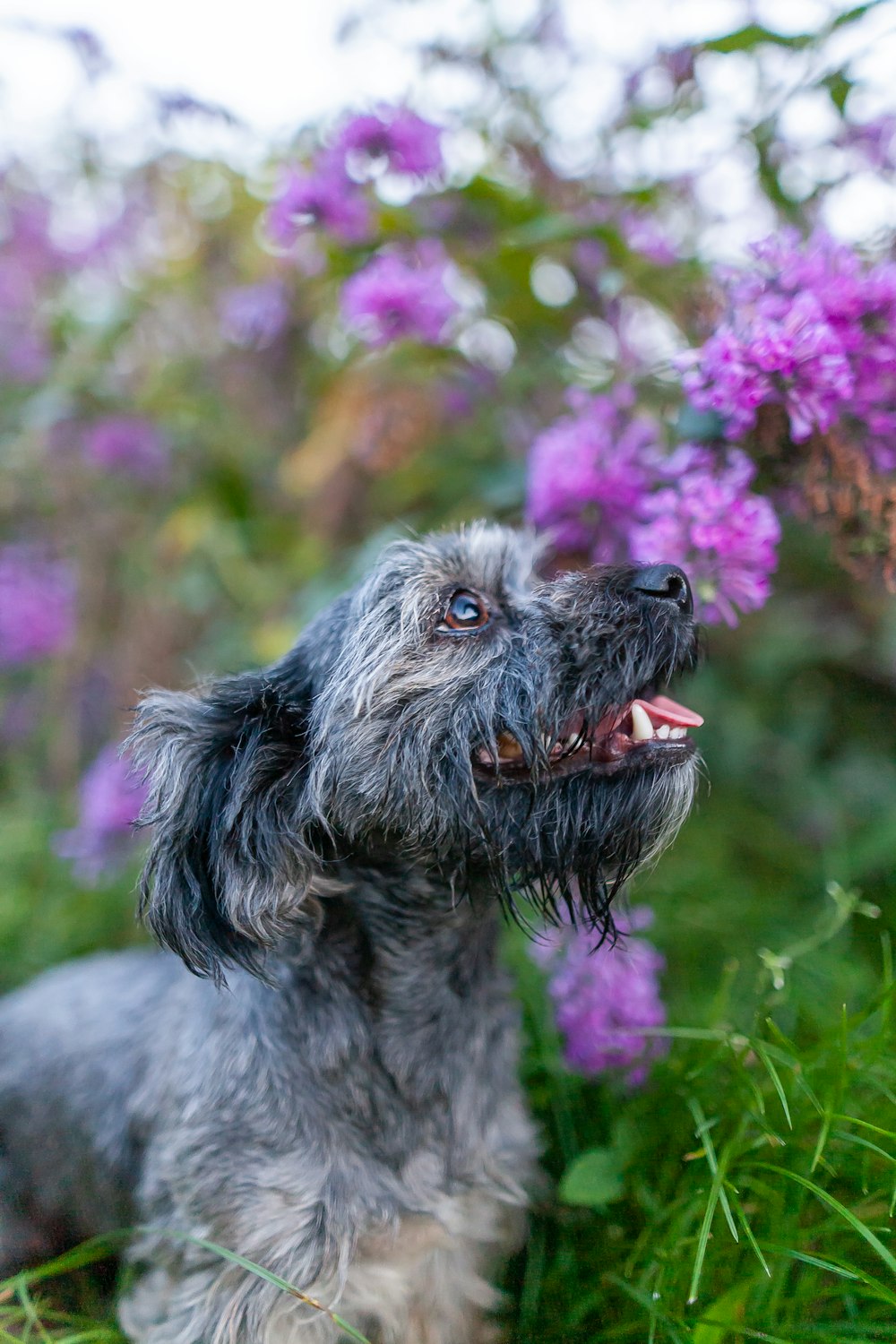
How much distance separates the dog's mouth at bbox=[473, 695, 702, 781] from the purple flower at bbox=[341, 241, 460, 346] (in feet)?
4.19

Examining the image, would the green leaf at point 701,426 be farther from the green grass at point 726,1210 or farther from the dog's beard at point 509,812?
the green grass at point 726,1210

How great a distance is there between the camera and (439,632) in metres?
1.62

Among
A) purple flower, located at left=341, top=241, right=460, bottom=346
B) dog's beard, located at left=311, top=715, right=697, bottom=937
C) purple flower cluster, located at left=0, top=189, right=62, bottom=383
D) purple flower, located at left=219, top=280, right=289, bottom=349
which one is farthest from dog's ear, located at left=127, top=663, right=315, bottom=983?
purple flower cluster, located at left=0, top=189, right=62, bottom=383

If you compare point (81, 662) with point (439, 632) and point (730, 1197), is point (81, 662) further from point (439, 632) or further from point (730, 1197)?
point (730, 1197)

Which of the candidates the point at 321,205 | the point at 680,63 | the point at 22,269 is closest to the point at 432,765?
the point at 321,205

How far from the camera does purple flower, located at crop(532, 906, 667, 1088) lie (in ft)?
6.75

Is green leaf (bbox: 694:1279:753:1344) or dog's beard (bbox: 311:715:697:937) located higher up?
dog's beard (bbox: 311:715:697:937)

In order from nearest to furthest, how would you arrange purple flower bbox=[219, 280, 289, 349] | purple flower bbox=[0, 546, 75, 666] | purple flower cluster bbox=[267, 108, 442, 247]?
purple flower cluster bbox=[267, 108, 442, 247] → purple flower bbox=[219, 280, 289, 349] → purple flower bbox=[0, 546, 75, 666]

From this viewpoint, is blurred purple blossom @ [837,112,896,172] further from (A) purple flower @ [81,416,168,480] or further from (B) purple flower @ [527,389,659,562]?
(A) purple flower @ [81,416,168,480]

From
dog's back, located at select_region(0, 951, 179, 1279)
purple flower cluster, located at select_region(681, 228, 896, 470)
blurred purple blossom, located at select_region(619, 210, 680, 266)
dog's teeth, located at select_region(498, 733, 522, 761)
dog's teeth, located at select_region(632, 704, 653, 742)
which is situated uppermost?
blurred purple blossom, located at select_region(619, 210, 680, 266)

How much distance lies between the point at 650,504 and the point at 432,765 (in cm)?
72

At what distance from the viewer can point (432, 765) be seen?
151cm

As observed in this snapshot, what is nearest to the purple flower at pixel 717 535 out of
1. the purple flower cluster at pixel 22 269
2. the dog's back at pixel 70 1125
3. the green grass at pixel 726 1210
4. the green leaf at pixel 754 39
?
the green grass at pixel 726 1210

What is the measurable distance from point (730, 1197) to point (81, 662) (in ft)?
11.0
